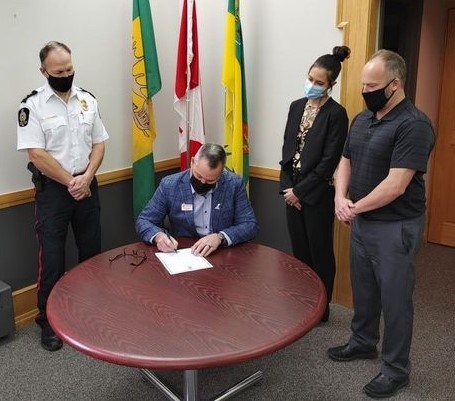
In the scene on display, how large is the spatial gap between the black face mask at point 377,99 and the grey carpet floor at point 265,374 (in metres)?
1.22

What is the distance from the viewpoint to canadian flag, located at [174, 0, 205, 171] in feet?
10.1

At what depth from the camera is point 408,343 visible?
→ 206 cm

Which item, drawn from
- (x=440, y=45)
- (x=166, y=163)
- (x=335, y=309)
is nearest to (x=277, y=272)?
(x=335, y=309)

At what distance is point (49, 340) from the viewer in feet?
8.14

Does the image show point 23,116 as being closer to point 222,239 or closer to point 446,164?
point 222,239

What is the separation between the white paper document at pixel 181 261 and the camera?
5.98 ft

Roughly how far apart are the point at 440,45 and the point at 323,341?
259cm

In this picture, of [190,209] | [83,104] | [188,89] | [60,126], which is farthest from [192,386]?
[188,89]

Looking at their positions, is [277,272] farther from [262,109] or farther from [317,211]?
[262,109]

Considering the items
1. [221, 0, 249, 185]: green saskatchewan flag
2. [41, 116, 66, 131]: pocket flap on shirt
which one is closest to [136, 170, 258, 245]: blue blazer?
[41, 116, 66, 131]: pocket flap on shirt

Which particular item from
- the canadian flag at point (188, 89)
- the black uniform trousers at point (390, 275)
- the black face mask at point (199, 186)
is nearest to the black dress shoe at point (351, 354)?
the black uniform trousers at point (390, 275)

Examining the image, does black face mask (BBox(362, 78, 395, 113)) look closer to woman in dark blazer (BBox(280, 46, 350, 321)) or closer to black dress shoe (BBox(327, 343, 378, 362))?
woman in dark blazer (BBox(280, 46, 350, 321))

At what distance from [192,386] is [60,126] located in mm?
1386

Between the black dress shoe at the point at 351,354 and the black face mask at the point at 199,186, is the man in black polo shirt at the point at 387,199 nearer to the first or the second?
the black dress shoe at the point at 351,354
